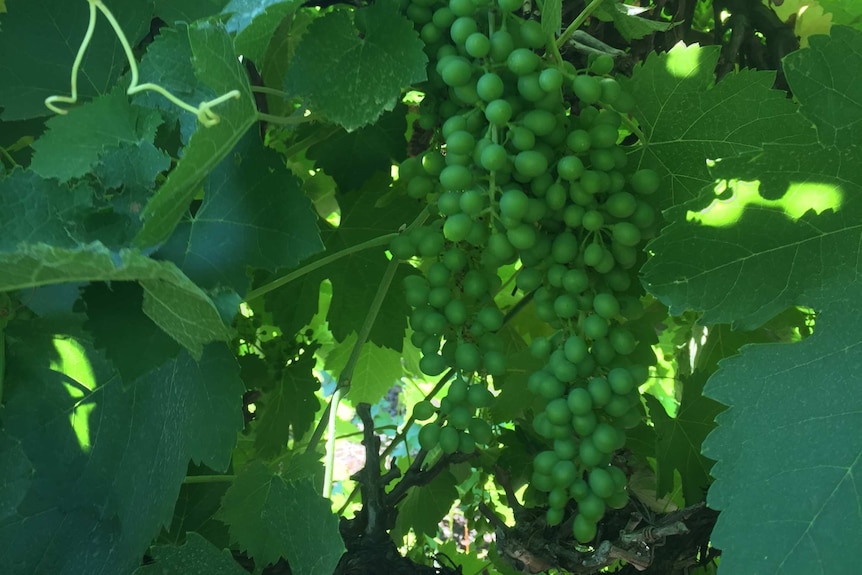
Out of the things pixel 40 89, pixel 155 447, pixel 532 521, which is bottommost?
pixel 532 521

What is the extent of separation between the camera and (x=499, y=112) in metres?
0.62

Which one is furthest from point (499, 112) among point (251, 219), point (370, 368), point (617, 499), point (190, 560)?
point (370, 368)

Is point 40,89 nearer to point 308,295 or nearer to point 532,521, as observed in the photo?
point 308,295

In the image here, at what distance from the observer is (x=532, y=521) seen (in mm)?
806

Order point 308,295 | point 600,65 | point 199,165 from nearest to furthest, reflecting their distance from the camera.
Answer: point 199,165 → point 600,65 → point 308,295

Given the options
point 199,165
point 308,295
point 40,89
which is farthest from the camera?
point 308,295

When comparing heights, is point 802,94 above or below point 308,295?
above

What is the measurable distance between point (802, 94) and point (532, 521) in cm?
46

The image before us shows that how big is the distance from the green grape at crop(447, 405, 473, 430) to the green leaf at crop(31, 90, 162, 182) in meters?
0.36

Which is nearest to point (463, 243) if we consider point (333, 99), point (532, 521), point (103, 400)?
point (333, 99)

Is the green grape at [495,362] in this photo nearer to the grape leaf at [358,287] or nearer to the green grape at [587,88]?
the green grape at [587,88]

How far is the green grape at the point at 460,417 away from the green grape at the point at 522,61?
0.30 m

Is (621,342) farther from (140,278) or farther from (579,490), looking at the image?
(140,278)

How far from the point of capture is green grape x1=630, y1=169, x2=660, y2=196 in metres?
0.69
